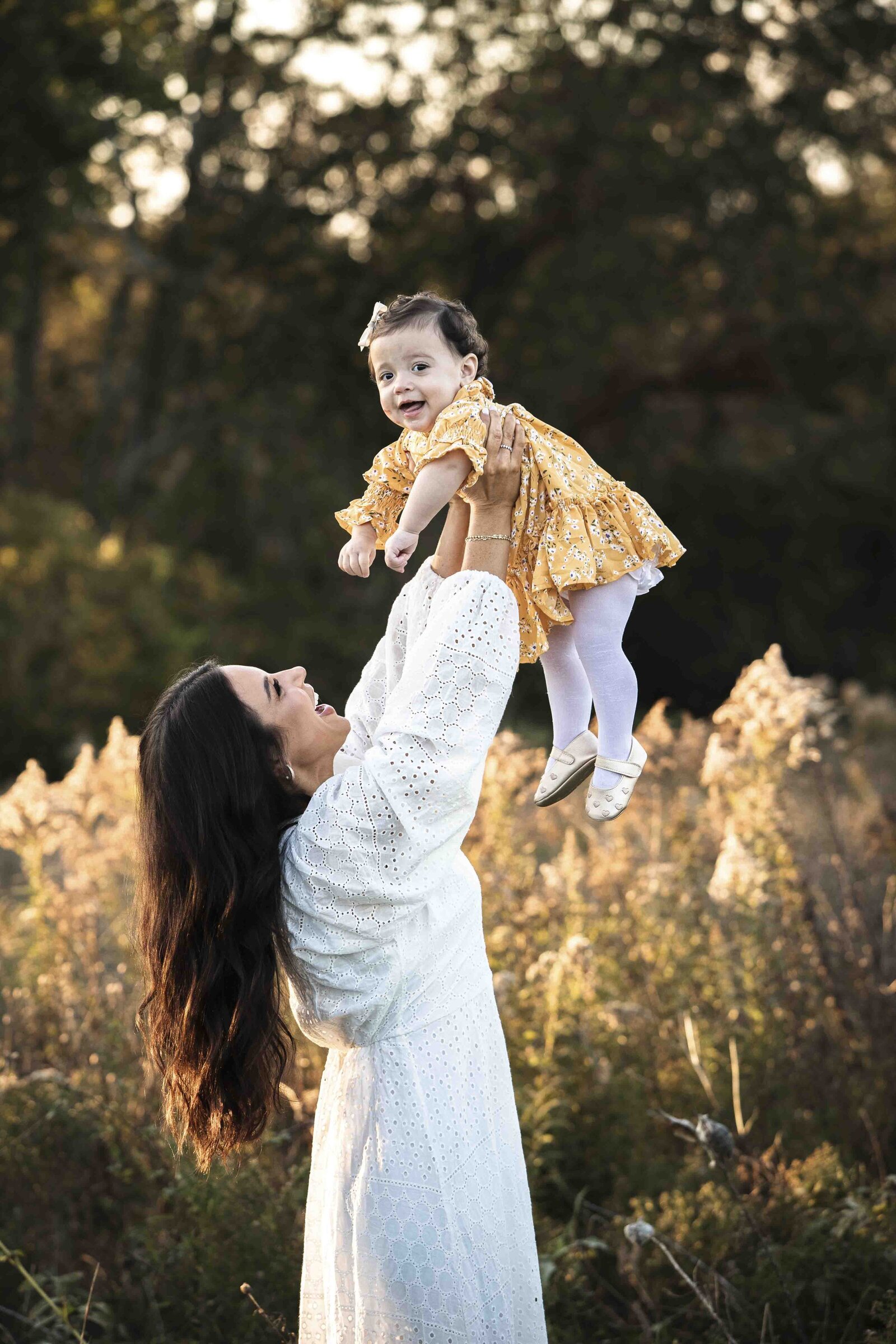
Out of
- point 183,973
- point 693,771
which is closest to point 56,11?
point 693,771

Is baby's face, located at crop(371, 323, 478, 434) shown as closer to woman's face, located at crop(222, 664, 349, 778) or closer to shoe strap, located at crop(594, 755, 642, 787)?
woman's face, located at crop(222, 664, 349, 778)

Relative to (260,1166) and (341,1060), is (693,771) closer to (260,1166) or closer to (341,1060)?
(260,1166)

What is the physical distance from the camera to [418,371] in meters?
2.74

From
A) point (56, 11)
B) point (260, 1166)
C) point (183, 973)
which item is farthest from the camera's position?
point (56, 11)

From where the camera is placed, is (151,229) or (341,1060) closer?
(341,1060)

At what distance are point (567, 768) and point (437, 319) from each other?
96cm

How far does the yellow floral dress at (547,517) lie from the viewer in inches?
106

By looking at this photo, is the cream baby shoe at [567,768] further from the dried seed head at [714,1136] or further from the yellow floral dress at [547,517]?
the dried seed head at [714,1136]

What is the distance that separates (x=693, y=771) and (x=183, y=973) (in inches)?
107

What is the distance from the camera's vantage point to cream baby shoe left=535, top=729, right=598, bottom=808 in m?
2.91

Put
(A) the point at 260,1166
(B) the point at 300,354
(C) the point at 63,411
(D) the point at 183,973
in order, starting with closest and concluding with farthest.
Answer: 1. (D) the point at 183,973
2. (A) the point at 260,1166
3. (B) the point at 300,354
4. (C) the point at 63,411

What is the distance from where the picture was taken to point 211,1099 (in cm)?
258

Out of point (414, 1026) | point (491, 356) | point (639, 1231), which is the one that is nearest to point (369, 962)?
point (414, 1026)

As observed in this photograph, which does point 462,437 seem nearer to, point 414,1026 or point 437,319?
point 437,319
